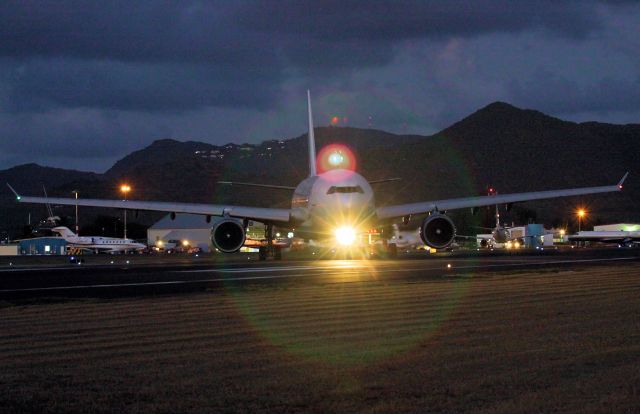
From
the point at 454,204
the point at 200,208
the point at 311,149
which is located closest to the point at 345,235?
the point at 454,204

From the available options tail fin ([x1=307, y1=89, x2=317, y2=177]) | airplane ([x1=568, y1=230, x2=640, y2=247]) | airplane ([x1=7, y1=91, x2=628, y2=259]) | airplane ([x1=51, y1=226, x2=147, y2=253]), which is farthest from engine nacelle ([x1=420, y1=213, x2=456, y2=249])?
airplane ([x1=51, y1=226, x2=147, y2=253])

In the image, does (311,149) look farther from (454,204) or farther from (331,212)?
(331,212)

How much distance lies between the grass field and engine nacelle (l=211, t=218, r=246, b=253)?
27.0 meters

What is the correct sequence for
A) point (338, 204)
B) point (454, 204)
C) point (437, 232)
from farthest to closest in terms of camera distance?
point (454, 204) → point (437, 232) → point (338, 204)

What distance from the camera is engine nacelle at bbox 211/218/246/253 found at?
4834 centimetres

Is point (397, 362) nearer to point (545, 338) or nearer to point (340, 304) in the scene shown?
point (545, 338)

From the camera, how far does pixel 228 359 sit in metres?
12.0

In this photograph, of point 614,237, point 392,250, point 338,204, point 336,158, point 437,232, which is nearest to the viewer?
point 338,204

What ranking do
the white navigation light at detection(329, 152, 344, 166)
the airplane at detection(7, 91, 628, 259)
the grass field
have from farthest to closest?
the white navigation light at detection(329, 152, 344, 166), the airplane at detection(7, 91, 628, 259), the grass field

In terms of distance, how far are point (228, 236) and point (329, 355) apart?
36.8 meters

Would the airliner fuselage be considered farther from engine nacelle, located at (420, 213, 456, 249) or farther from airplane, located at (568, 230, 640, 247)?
airplane, located at (568, 230, 640, 247)

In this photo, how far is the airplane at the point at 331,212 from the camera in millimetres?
47312

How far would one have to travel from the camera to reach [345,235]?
160ft

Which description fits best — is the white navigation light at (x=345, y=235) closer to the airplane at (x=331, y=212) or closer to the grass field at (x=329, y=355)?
the airplane at (x=331, y=212)
